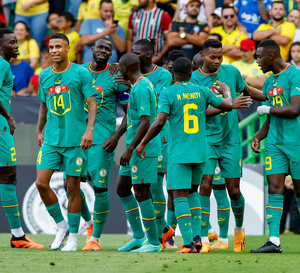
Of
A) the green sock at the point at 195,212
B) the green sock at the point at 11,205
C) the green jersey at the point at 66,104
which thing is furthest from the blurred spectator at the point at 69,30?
the green sock at the point at 195,212

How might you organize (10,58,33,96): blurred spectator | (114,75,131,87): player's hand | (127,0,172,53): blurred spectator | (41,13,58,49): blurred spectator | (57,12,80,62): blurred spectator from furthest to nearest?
(41,13,58,49): blurred spectator → (57,12,80,62): blurred spectator → (10,58,33,96): blurred spectator → (127,0,172,53): blurred spectator → (114,75,131,87): player's hand

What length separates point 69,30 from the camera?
1572 cm

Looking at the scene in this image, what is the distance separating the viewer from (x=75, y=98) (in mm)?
8500

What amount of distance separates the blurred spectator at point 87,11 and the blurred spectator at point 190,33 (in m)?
1.90

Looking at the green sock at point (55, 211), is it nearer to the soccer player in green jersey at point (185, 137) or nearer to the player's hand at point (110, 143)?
the player's hand at point (110, 143)

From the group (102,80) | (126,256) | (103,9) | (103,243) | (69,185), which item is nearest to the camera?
(126,256)

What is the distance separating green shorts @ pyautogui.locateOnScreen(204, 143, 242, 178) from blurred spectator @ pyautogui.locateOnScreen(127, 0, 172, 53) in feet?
20.2

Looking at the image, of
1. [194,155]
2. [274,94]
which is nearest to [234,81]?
[274,94]

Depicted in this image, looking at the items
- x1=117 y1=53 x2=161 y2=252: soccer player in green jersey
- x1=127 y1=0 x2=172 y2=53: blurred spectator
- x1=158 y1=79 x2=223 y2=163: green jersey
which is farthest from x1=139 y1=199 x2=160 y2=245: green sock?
x1=127 y1=0 x2=172 y2=53: blurred spectator

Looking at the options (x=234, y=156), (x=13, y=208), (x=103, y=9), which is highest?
(x=103, y=9)

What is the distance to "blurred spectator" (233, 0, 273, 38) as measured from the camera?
1500 centimetres

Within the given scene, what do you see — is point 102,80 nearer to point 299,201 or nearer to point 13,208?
point 13,208

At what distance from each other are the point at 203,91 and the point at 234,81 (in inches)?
41.0

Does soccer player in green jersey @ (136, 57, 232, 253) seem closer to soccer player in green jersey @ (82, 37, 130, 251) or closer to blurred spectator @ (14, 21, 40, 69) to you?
soccer player in green jersey @ (82, 37, 130, 251)
